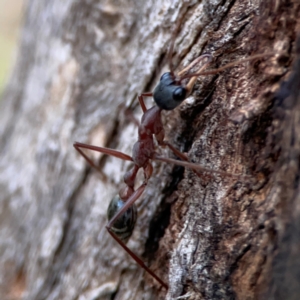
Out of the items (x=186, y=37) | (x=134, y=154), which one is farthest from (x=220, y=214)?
(x=186, y=37)

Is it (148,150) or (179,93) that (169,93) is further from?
(148,150)

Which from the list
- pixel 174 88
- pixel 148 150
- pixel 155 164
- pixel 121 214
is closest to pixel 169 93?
pixel 174 88

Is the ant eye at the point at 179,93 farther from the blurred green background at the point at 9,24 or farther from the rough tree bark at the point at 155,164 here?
the blurred green background at the point at 9,24

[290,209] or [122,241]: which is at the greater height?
[290,209]

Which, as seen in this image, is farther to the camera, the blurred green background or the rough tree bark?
the blurred green background

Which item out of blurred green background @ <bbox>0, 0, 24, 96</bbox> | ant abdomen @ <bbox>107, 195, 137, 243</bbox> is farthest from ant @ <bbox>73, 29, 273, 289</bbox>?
blurred green background @ <bbox>0, 0, 24, 96</bbox>

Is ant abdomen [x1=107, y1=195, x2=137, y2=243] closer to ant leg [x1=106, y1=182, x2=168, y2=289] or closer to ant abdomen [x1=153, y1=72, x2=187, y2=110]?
ant leg [x1=106, y1=182, x2=168, y2=289]

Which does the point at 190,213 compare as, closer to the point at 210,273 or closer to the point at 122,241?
the point at 210,273
